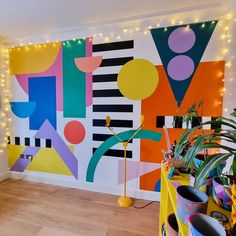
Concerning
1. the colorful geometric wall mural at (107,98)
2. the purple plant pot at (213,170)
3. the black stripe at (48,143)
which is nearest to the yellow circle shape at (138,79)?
the colorful geometric wall mural at (107,98)

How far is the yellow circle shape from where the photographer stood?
7.04 ft

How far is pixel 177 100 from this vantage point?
6.82 feet

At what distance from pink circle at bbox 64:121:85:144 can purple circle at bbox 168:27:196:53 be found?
62.6 inches

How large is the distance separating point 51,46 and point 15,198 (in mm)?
2180

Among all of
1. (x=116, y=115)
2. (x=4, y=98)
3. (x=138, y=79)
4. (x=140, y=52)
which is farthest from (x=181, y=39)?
(x=4, y=98)

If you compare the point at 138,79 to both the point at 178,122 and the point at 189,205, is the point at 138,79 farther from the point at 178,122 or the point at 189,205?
the point at 189,205

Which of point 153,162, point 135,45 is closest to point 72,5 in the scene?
point 135,45

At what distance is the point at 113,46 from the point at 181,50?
2.79 ft

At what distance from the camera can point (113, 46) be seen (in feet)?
7.39

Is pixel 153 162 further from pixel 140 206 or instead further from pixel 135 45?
pixel 135 45

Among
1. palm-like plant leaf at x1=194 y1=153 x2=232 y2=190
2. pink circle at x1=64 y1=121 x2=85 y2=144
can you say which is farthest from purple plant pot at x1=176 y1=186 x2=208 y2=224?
pink circle at x1=64 y1=121 x2=85 y2=144

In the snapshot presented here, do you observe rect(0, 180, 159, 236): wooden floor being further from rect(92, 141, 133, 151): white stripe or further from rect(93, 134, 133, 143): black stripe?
rect(93, 134, 133, 143): black stripe

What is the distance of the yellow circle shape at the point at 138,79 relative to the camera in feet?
7.04

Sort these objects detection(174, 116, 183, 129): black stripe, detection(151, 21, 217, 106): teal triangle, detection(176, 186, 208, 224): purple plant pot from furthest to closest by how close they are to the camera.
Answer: detection(174, 116, 183, 129): black stripe
detection(151, 21, 217, 106): teal triangle
detection(176, 186, 208, 224): purple plant pot
